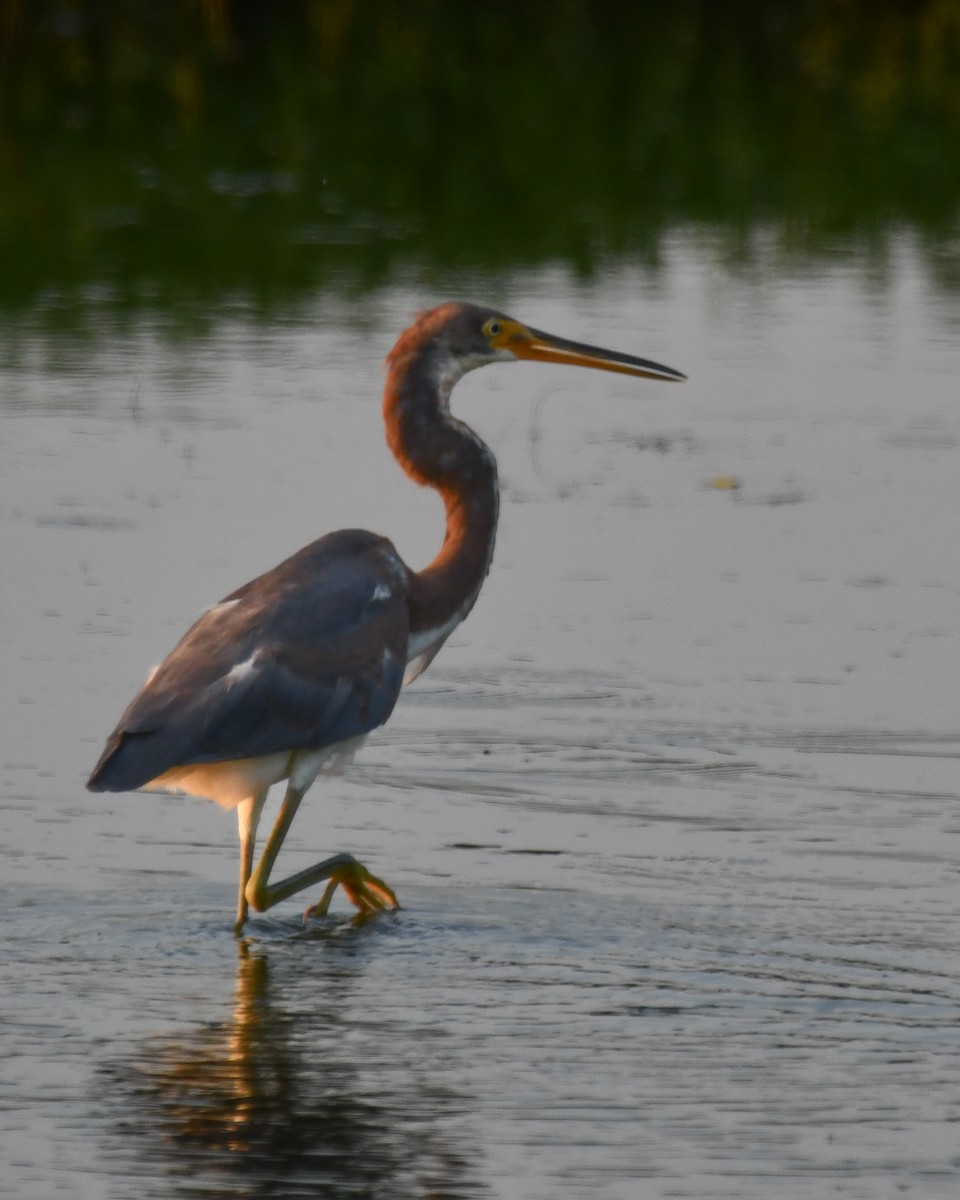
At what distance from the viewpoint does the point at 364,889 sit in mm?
6445

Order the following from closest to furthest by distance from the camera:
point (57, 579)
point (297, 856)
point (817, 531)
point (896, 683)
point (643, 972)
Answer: point (643, 972), point (297, 856), point (896, 683), point (57, 579), point (817, 531)

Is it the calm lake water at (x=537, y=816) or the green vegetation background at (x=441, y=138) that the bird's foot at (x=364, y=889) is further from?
the green vegetation background at (x=441, y=138)

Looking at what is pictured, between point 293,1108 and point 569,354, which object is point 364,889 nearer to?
point 293,1108

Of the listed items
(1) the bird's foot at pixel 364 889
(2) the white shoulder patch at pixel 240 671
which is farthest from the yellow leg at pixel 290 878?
(2) the white shoulder patch at pixel 240 671

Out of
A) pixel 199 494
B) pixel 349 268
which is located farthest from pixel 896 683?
pixel 349 268

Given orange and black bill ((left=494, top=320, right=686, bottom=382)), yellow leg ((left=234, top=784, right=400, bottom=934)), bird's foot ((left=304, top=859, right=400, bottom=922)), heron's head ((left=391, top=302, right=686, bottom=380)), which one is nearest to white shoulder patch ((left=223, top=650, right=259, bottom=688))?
yellow leg ((left=234, top=784, right=400, bottom=934))

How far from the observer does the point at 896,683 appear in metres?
8.14

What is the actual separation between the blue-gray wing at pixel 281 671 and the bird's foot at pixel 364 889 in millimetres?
302

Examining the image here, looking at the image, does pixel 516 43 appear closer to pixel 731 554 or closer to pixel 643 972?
pixel 731 554

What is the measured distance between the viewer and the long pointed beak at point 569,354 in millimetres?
7270

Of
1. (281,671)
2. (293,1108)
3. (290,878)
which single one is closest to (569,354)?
(281,671)

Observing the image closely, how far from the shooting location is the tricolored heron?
247 inches

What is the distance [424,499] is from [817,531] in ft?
4.82

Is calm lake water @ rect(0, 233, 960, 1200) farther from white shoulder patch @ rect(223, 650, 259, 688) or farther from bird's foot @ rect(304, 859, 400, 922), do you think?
white shoulder patch @ rect(223, 650, 259, 688)
